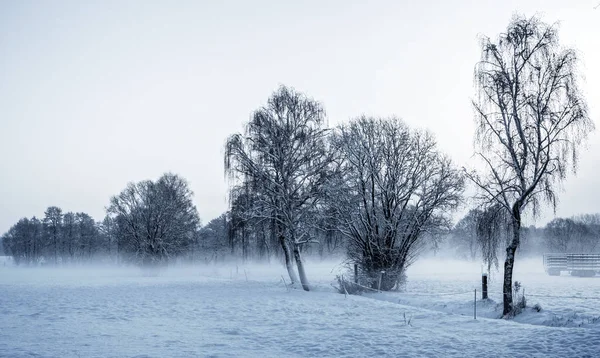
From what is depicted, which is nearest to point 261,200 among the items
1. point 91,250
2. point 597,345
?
point 597,345

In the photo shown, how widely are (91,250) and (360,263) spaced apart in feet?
277

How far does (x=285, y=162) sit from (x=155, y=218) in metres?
33.3

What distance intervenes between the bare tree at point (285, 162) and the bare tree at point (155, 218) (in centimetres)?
3022

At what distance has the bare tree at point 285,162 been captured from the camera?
1091 inches

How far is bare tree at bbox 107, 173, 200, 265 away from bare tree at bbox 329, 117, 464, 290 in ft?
111

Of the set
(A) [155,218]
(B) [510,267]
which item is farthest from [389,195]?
(A) [155,218]

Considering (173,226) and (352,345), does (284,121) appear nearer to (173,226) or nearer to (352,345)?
(352,345)

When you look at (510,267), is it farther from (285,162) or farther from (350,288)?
(285,162)

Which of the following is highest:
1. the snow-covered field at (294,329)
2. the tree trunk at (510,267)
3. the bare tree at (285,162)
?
the bare tree at (285,162)

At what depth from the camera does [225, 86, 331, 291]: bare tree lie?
27.7 m

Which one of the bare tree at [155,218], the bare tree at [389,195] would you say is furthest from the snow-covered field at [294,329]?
the bare tree at [155,218]

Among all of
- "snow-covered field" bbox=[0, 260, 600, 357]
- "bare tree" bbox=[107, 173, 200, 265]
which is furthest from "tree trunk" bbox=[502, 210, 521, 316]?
"bare tree" bbox=[107, 173, 200, 265]

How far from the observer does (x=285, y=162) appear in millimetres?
27906

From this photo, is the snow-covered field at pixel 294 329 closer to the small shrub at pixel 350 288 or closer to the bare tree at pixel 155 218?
the small shrub at pixel 350 288
